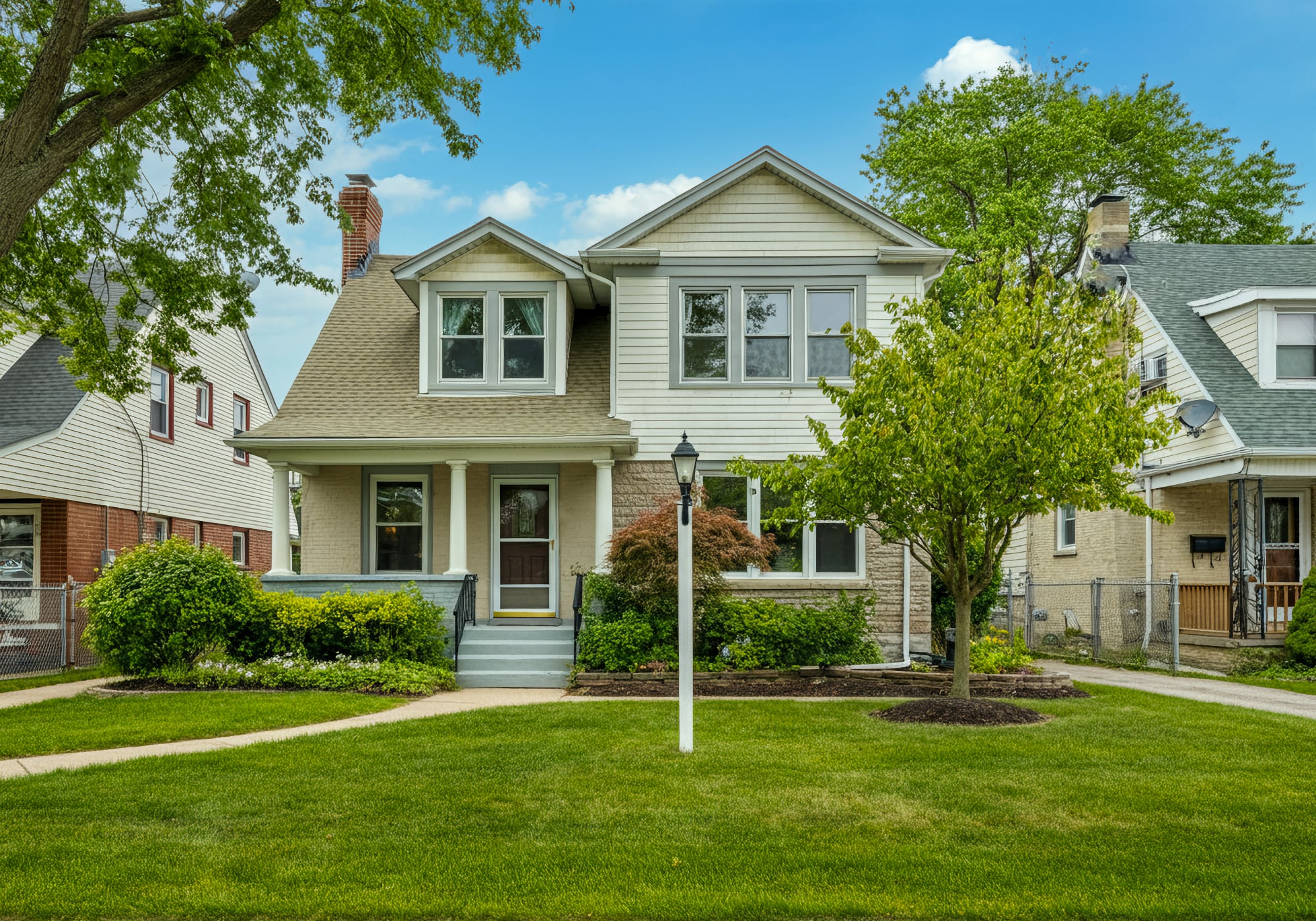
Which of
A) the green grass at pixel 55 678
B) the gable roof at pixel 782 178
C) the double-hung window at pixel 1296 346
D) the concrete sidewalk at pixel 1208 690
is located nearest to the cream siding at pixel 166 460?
the green grass at pixel 55 678

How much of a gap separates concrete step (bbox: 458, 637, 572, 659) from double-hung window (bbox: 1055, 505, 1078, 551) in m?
12.2

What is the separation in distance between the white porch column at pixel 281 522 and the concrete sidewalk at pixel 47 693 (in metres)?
2.72

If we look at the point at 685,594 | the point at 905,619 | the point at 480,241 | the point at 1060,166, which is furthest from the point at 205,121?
the point at 1060,166

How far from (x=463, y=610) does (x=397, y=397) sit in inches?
154

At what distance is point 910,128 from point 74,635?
23.9 m

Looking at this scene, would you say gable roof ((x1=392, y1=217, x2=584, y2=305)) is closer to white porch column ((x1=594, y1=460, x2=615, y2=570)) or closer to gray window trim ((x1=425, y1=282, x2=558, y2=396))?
gray window trim ((x1=425, y1=282, x2=558, y2=396))

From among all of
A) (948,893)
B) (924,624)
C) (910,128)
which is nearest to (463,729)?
(948,893)

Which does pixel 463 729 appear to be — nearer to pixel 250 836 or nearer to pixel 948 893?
pixel 250 836

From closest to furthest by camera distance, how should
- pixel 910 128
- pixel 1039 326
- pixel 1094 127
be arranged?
pixel 1039 326 < pixel 1094 127 < pixel 910 128

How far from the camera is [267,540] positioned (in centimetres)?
2811

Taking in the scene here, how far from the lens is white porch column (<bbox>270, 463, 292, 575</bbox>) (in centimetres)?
1551

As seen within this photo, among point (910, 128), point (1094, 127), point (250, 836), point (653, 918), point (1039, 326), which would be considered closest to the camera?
point (653, 918)

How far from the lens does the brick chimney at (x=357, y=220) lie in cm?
1947

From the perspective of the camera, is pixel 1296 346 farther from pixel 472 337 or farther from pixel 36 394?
pixel 36 394
